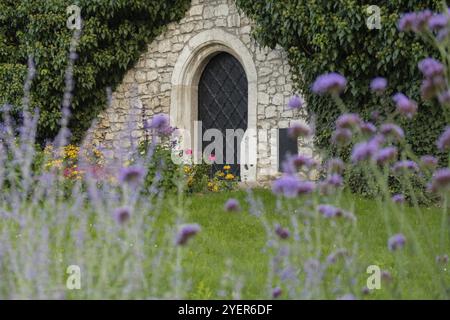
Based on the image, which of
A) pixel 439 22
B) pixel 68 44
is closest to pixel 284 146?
pixel 68 44

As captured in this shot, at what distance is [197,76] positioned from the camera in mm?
9547

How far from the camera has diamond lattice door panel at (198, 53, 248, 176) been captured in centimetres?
909

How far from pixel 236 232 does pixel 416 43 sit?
3118mm

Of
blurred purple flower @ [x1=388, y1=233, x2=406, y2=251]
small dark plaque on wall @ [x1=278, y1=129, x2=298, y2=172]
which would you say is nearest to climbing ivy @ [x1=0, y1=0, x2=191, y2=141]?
small dark plaque on wall @ [x1=278, y1=129, x2=298, y2=172]

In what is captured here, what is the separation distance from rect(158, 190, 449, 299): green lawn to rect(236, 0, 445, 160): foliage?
1.17 meters

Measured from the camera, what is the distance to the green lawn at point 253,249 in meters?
3.51

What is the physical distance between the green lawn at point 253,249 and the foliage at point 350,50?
46.1 inches

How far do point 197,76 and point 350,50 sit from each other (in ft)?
9.55

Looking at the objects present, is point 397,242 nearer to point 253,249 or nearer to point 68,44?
point 253,249

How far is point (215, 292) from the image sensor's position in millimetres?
3480

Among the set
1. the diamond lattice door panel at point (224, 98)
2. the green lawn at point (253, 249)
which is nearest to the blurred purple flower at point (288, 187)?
the green lawn at point (253, 249)

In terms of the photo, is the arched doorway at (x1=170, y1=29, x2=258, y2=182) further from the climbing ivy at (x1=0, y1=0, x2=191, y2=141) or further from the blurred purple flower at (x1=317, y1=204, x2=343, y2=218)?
the blurred purple flower at (x1=317, y1=204, x2=343, y2=218)
